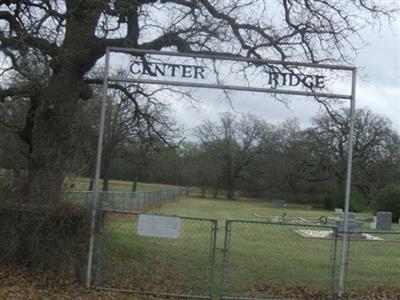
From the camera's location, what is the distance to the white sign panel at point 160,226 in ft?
34.7

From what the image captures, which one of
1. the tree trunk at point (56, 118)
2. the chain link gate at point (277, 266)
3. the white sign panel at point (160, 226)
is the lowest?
the chain link gate at point (277, 266)

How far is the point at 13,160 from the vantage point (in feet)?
41.6

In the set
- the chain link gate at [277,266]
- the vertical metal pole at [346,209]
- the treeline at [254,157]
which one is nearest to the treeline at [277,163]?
the treeline at [254,157]

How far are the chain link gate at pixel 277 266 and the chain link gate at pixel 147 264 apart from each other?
594 millimetres

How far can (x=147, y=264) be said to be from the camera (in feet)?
47.6

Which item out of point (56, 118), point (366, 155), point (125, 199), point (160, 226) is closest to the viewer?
point (160, 226)

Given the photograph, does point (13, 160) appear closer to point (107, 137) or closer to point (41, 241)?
point (41, 241)

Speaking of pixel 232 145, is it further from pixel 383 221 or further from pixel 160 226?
pixel 160 226

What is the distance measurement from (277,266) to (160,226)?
21.9ft

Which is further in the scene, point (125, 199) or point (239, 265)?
point (125, 199)

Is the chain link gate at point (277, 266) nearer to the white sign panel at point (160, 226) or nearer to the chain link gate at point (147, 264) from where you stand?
the chain link gate at point (147, 264)

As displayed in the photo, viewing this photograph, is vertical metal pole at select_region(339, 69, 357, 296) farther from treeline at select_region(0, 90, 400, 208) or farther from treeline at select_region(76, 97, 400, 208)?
treeline at select_region(76, 97, 400, 208)

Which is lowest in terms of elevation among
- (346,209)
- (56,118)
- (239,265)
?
(239,265)

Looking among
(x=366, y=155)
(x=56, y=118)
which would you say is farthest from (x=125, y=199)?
(x=366, y=155)
